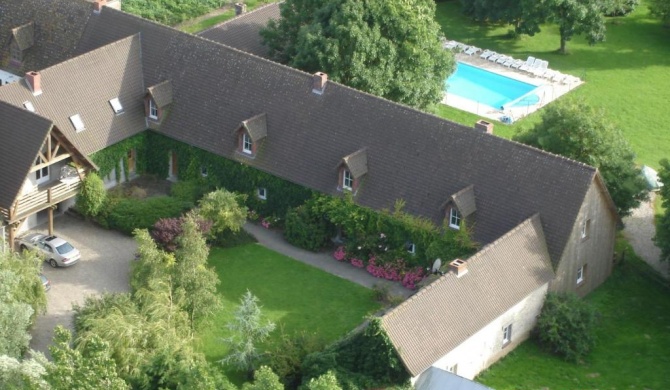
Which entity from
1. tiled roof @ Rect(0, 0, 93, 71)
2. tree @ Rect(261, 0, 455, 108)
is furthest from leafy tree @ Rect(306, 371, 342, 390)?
tiled roof @ Rect(0, 0, 93, 71)

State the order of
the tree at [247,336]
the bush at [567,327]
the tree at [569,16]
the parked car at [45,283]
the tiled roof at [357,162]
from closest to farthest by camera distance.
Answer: the tree at [247,336] < the bush at [567,327] < the parked car at [45,283] < the tiled roof at [357,162] < the tree at [569,16]

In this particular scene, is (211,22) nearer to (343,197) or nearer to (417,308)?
(343,197)

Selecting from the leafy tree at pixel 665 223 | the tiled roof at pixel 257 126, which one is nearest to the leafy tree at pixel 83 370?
the tiled roof at pixel 257 126

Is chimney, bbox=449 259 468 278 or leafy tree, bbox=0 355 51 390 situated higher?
chimney, bbox=449 259 468 278

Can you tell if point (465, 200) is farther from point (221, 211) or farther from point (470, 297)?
point (221, 211)

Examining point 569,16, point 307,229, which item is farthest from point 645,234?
point 569,16

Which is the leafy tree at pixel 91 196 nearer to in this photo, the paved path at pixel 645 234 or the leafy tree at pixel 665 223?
the paved path at pixel 645 234

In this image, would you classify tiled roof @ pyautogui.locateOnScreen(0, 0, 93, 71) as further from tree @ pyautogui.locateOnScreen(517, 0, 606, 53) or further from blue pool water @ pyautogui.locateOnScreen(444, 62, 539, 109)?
tree @ pyautogui.locateOnScreen(517, 0, 606, 53)
